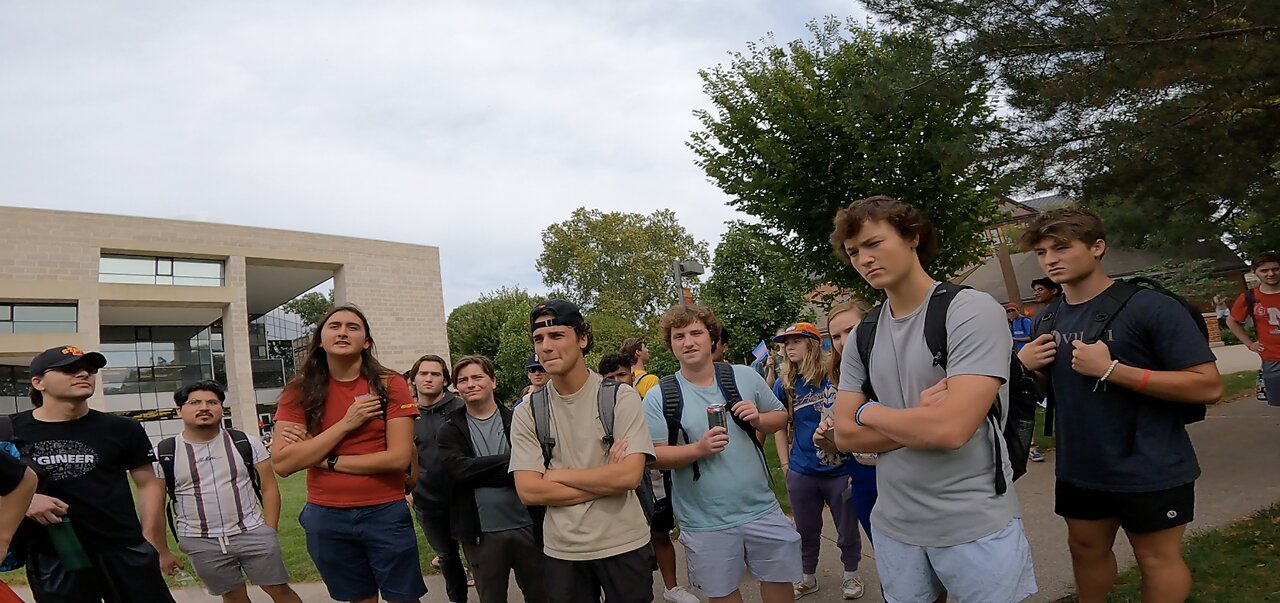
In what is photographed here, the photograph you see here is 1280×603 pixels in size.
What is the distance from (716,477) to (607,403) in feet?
2.40

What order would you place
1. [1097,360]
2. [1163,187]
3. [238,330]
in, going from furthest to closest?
[238,330]
[1163,187]
[1097,360]

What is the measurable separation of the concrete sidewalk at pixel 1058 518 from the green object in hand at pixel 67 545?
8.27 ft

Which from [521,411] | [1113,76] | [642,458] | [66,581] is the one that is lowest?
[66,581]

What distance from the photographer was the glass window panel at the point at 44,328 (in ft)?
95.5

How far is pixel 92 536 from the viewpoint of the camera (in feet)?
Answer: 11.3

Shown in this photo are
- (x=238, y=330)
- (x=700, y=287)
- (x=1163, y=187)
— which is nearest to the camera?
(x=1163, y=187)

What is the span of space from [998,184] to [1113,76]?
4.05ft

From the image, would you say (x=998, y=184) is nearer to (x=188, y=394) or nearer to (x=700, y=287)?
(x=188, y=394)

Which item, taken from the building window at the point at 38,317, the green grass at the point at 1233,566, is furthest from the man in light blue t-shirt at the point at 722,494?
the building window at the point at 38,317

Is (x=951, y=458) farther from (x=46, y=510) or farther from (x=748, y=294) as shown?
(x=748, y=294)

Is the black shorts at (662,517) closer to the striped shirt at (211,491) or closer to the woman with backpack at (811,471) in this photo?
the woman with backpack at (811,471)

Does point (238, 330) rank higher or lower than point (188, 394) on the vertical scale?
higher

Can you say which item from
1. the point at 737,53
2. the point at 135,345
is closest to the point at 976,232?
the point at 737,53

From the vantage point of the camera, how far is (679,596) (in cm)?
471
